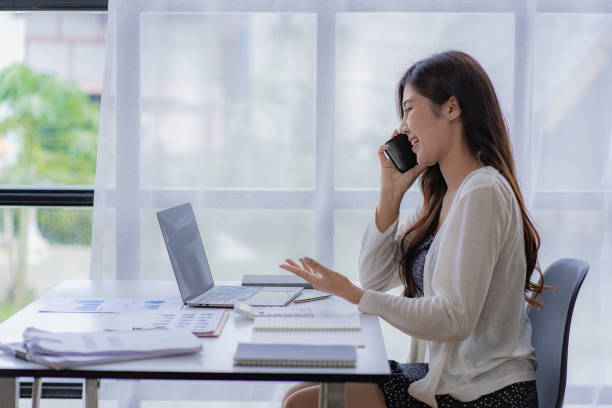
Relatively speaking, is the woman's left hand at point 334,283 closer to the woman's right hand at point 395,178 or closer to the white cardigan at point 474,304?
the white cardigan at point 474,304

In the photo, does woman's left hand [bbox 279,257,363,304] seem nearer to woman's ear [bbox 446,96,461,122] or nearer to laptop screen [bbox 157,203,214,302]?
laptop screen [bbox 157,203,214,302]

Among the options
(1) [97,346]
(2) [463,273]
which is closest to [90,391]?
(1) [97,346]

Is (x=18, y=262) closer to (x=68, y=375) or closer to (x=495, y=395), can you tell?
(x=68, y=375)

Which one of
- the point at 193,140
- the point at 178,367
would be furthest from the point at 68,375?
the point at 193,140

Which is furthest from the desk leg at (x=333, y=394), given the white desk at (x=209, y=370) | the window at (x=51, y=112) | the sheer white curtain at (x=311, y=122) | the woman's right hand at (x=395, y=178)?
the window at (x=51, y=112)

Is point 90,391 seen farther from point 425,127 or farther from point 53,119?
point 53,119

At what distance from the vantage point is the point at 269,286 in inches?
85.0

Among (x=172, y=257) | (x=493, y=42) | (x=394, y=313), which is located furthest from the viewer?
(x=493, y=42)

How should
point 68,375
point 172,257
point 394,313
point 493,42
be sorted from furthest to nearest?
point 493,42 < point 172,257 < point 394,313 < point 68,375

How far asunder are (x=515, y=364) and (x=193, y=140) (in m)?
1.58

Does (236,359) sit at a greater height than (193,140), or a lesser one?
lesser

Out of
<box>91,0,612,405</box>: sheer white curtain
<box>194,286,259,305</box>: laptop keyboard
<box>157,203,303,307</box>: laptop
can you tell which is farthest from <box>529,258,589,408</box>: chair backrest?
<box>91,0,612,405</box>: sheer white curtain

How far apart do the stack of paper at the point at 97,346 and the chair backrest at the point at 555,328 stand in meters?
0.81

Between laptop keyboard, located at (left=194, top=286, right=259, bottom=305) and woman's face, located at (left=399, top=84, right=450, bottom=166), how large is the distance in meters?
0.62
